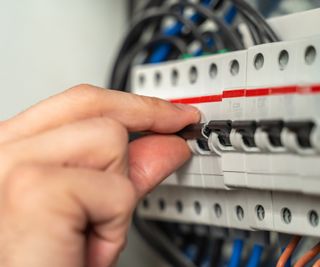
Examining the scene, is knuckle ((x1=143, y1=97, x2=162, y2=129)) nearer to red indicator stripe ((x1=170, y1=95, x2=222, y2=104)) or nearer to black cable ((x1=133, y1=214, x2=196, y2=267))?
red indicator stripe ((x1=170, y1=95, x2=222, y2=104))

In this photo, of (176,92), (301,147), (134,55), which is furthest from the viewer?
(134,55)

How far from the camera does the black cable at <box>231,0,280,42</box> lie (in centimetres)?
67

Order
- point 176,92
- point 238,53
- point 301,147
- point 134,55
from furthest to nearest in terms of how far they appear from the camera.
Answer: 1. point 134,55
2. point 176,92
3. point 238,53
4. point 301,147

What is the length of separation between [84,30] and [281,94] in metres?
0.45

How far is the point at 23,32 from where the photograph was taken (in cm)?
80

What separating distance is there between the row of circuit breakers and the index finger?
0.24 ft

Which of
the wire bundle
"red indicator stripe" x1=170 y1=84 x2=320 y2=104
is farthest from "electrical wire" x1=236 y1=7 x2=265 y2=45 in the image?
"red indicator stripe" x1=170 y1=84 x2=320 y2=104

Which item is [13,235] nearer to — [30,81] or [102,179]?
[102,179]

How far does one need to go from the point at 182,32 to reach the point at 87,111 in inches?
12.9

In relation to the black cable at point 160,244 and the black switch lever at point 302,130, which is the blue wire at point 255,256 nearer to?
the black cable at point 160,244

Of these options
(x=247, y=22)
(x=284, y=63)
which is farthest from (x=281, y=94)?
(x=247, y=22)

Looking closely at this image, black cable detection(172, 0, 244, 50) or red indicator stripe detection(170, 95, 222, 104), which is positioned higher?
black cable detection(172, 0, 244, 50)

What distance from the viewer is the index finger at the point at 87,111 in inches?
22.0

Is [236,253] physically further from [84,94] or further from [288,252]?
[84,94]
